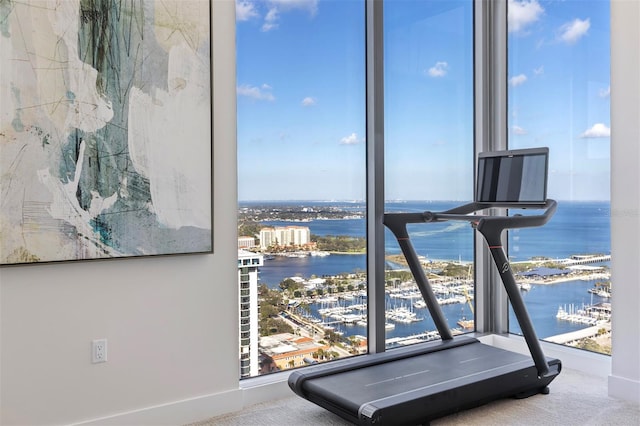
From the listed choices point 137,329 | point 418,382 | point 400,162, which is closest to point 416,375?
point 418,382

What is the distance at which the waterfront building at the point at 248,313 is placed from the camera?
325 centimetres

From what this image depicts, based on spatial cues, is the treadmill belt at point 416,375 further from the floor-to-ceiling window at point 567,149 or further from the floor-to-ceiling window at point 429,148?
the floor-to-ceiling window at point 567,149

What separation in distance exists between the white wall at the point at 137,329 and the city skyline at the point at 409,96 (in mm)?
294

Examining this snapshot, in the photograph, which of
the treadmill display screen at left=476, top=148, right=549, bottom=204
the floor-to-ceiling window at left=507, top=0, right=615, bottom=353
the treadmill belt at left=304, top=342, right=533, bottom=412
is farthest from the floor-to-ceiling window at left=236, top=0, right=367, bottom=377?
the floor-to-ceiling window at left=507, top=0, right=615, bottom=353

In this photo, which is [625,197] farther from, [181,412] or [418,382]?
[181,412]

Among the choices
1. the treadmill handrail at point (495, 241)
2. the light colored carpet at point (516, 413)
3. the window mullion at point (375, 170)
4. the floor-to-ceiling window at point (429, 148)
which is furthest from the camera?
the floor-to-ceiling window at point (429, 148)

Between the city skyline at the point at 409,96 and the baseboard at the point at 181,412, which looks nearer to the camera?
the baseboard at the point at 181,412

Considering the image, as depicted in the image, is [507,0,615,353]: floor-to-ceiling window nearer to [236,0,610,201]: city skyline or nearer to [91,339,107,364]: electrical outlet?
[236,0,610,201]: city skyline

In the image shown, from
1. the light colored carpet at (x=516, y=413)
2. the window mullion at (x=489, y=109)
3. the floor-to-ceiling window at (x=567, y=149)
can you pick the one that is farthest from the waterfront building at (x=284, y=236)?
the floor-to-ceiling window at (x=567, y=149)

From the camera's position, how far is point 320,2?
359 centimetres

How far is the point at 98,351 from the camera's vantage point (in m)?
2.64

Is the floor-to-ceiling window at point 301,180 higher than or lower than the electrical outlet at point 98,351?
higher

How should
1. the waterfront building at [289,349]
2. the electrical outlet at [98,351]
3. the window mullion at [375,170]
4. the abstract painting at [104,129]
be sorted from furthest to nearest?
1. the window mullion at [375,170]
2. the waterfront building at [289,349]
3. the electrical outlet at [98,351]
4. the abstract painting at [104,129]

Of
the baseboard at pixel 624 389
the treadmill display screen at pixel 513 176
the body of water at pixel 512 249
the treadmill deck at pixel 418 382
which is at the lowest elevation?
the baseboard at pixel 624 389
